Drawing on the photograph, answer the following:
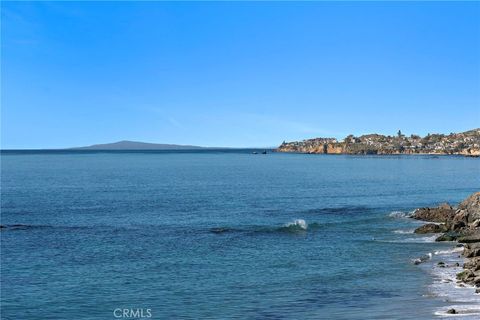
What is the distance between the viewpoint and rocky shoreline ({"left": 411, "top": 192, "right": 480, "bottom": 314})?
35.2 meters

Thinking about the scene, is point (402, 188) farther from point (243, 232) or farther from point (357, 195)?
point (243, 232)

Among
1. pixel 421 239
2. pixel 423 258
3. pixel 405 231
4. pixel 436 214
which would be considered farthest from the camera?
pixel 436 214

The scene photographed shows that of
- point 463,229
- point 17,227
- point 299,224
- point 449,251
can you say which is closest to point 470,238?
point 449,251

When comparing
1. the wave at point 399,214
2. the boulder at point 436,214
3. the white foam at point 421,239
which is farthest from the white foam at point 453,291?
the wave at point 399,214

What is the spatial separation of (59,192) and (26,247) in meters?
55.2

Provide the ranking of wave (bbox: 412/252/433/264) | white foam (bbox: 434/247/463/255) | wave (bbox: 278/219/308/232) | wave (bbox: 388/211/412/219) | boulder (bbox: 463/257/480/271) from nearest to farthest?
1. boulder (bbox: 463/257/480/271)
2. wave (bbox: 412/252/433/264)
3. white foam (bbox: 434/247/463/255)
4. wave (bbox: 278/219/308/232)
5. wave (bbox: 388/211/412/219)

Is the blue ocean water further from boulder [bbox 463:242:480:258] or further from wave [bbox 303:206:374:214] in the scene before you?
boulder [bbox 463:242:480:258]

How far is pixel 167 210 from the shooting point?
75750mm
